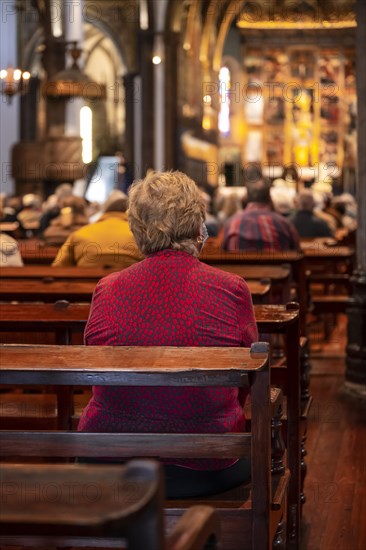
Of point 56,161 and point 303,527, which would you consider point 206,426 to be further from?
point 56,161

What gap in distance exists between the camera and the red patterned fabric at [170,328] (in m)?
2.97

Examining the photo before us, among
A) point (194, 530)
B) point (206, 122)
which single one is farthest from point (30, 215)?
point (194, 530)

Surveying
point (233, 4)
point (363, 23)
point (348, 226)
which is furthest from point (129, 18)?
point (363, 23)

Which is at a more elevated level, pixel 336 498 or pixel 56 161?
pixel 56 161

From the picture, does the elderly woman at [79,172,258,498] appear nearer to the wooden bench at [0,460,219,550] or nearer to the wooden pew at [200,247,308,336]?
the wooden bench at [0,460,219,550]

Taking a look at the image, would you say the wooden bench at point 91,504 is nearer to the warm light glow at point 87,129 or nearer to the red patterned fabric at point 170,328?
the red patterned fabric at point 170,328

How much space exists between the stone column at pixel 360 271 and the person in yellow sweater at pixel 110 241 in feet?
4.38

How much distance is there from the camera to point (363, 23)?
Result: 7109 mm

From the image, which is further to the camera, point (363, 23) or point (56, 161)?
point (56, 161)

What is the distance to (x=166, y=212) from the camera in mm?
3189

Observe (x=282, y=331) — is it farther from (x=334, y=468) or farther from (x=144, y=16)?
(x=144, y=16)

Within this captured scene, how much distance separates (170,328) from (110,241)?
12.5 ft

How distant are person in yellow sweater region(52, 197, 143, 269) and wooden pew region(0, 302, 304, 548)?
236 cm

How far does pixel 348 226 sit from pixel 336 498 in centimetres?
1292
